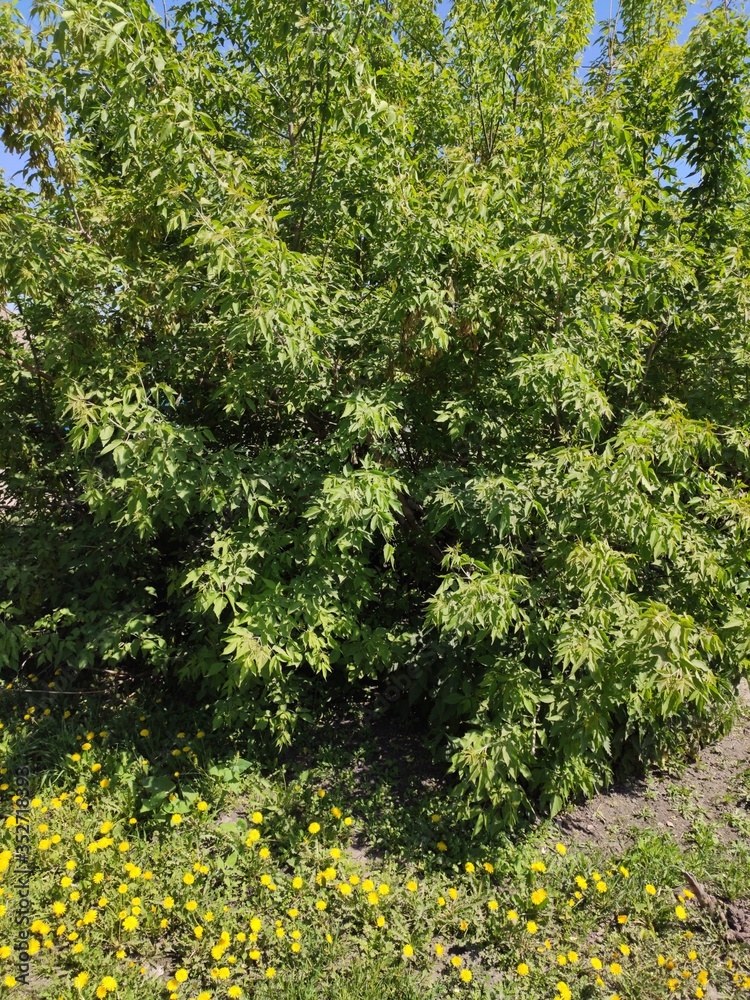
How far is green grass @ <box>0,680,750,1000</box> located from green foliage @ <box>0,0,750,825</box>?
31 cm

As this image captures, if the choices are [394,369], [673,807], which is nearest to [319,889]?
[673,807]

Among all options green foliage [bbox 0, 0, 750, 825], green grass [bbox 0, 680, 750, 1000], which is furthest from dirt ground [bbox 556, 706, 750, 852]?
green foliage [bbox 0, 0, 750, 825]

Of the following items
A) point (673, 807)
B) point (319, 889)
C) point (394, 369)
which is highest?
point (394, 369)

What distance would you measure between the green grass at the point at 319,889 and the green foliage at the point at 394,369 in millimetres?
311

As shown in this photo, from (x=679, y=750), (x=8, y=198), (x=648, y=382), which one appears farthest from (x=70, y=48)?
(x=679, y=750)

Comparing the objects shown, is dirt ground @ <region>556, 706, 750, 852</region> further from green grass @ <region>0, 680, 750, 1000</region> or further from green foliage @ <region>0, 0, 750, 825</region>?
green foliage @ <region>0, 0, 750, 825</region>

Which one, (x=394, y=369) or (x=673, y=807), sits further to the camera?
(x=673, y=807)

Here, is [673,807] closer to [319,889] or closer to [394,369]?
[319,889]

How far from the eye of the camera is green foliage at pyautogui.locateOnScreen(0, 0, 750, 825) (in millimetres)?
2596

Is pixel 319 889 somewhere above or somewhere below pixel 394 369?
below

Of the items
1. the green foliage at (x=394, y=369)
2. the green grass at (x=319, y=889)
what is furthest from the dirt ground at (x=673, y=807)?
the green foliage at (x=394, y=369)

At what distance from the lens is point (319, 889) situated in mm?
2828

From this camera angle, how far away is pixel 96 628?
136 inches

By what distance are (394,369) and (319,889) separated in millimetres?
2215
